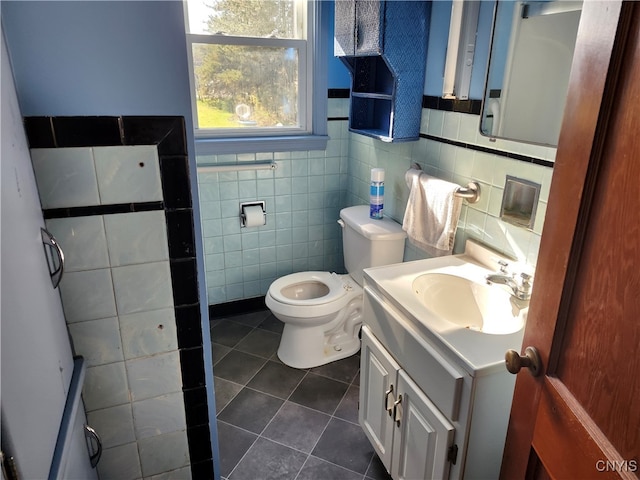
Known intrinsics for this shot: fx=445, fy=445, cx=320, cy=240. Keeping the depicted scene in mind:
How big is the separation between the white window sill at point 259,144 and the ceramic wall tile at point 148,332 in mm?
1399

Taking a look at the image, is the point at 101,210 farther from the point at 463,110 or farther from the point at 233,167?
the point at 233,167

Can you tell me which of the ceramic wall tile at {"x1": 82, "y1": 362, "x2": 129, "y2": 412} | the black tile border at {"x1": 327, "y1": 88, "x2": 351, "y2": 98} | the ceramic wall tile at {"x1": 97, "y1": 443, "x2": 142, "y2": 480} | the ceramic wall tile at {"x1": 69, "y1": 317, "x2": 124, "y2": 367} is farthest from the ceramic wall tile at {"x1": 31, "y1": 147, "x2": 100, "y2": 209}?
the black tile border at {"x1": 327, "y1": 88, "x2": 351, "y2": 98}

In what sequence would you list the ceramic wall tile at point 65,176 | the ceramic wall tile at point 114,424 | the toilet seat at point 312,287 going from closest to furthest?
the ceramic wall tile at point 65,176
the ceramic wall tile at point 114,424
the toilet seat at point 312,287

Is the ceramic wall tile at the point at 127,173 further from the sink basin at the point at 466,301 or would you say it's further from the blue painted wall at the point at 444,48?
the blue painted wall at the point at 444,48

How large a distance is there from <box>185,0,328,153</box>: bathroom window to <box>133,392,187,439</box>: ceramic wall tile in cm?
148

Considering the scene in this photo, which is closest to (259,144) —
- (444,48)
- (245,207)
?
(245,207)

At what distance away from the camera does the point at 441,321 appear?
4.20 ft

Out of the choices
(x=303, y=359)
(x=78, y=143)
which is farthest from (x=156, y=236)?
(x=303, y=359)

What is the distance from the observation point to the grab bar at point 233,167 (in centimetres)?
244

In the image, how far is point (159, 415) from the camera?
4.16 ft

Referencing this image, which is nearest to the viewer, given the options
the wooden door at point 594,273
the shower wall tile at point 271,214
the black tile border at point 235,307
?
the wooden door at point 594,273

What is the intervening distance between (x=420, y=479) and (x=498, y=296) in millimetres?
627

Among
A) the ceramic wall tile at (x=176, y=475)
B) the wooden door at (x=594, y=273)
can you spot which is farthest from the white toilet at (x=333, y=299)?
the wooden door at (x=594, y=273)

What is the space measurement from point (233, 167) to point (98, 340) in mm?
1502
